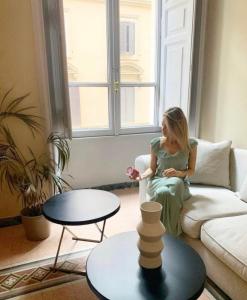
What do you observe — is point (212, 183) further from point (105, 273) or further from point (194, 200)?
point (105, 273)

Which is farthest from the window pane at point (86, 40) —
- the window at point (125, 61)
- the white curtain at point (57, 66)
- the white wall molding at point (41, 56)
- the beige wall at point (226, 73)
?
the beige wall at point (226, 73)

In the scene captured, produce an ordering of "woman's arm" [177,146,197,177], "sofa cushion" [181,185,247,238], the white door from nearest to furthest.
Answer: "sofa cushion" [181,185,247,238]
"woman's arm" [177,146,197,177]
the white door

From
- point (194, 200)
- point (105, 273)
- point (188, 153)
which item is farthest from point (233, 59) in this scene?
point (105, 273)

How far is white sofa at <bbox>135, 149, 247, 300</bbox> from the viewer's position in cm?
140

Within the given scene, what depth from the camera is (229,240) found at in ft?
4.82

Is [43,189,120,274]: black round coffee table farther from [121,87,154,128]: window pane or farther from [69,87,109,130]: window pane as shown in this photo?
[121,87,154,128]: window pane

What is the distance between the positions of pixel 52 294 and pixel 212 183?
149cm

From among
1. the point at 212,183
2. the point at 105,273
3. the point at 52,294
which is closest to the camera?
the point at 105,273

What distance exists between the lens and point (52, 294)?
160 cm

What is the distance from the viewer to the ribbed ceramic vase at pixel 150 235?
1.14 meters

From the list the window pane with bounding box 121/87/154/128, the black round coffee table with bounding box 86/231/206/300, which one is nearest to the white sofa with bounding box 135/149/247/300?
the black round coffee table with bounding box 86/231/206/300

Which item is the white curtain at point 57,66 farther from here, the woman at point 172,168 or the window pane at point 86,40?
the woman at point 172,168

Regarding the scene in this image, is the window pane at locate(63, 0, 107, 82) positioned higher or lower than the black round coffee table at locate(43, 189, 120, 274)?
higher

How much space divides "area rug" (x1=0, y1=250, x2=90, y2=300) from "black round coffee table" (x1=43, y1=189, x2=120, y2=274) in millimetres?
73
